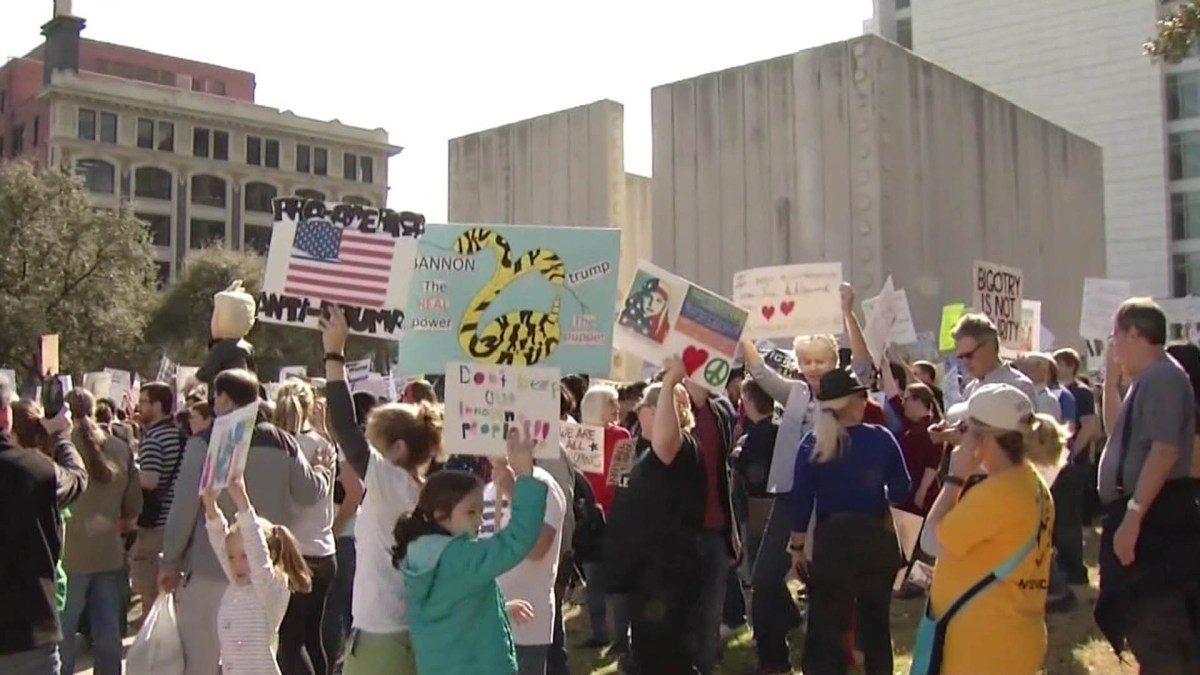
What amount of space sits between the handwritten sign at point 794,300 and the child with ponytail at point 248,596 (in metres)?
5.04

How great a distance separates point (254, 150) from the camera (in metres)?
78.0

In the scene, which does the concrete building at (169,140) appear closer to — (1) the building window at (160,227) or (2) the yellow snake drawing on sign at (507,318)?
(1) the building window at (160,227)

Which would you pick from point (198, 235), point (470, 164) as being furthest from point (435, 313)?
point (198, 235)

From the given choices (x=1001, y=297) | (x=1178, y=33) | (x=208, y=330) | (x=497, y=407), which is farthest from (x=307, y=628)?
(x=208, y=330)

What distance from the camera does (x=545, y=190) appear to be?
31234 mm

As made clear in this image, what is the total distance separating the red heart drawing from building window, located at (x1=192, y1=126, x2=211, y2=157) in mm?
72806

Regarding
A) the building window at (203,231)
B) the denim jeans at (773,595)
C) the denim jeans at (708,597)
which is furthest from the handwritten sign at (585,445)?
the building window at (203,231)

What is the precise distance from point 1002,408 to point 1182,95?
6397 cm

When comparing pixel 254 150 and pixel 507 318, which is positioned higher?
pixel 254 150

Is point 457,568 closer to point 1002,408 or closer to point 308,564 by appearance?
point 1002,408

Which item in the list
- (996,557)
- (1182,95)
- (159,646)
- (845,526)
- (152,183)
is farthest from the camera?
(152,183)

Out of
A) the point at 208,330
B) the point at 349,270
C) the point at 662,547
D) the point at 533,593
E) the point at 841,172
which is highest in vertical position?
the point at 841,172

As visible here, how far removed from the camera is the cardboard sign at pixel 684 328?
6652 mm

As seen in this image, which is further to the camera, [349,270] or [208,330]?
[208,330]
